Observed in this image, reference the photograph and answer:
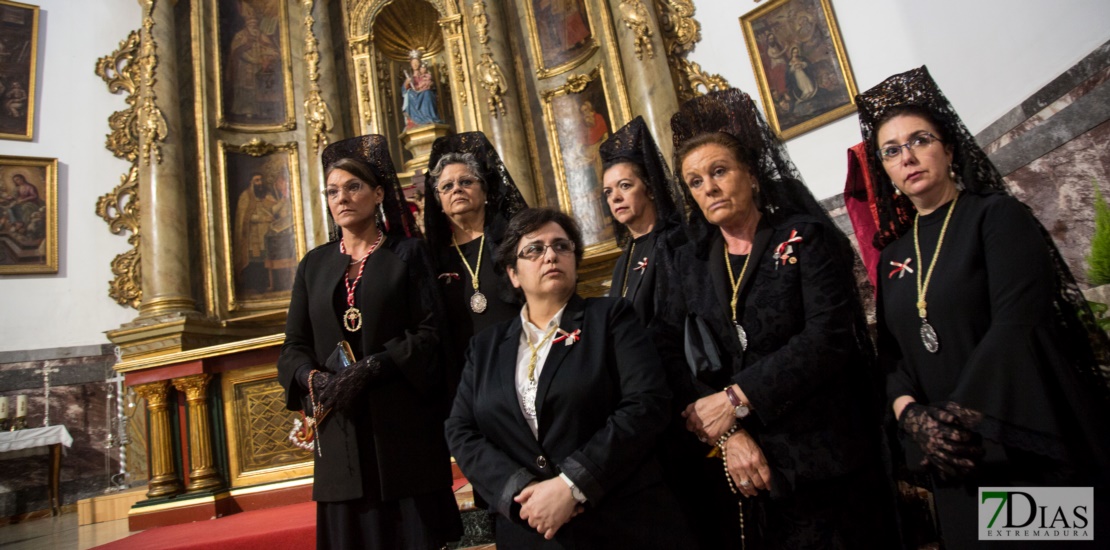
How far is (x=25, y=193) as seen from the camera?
684 cm

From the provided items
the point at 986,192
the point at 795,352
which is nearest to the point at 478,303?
the point at 795,352

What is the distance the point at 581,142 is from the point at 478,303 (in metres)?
5.11

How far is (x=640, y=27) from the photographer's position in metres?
6.59

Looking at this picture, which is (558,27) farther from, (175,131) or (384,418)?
(384,418)

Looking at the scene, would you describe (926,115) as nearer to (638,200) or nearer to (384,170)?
(638,200)

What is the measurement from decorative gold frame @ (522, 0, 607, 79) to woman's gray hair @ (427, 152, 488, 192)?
493 centimetres

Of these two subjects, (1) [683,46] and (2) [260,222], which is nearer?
(1) [683,46]

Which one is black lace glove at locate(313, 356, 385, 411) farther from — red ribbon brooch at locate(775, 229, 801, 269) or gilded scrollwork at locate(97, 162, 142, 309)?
gilded scrollwork at locate(97, 162, 142, 309)

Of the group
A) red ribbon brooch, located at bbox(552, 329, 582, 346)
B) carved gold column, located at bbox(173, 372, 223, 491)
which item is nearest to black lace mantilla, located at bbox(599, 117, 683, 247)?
red ribbon brooch, located at bbox(552, 329, 582, 346)

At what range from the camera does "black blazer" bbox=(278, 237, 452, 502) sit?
2.00 m

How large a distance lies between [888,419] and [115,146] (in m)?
8.29

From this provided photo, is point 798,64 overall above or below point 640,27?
below

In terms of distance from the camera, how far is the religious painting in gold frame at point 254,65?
747 centimetres

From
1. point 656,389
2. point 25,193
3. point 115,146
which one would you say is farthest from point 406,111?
point 656,389
